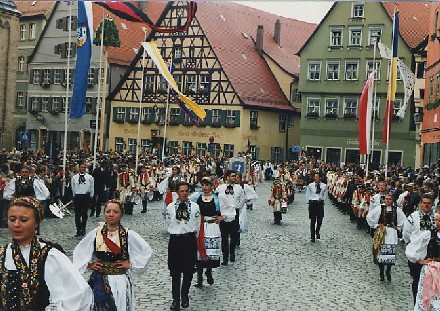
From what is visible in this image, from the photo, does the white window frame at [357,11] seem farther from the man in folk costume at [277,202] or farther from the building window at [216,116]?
the man in folk costume at [277,202]

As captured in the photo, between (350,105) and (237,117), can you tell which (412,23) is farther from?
(237,117)

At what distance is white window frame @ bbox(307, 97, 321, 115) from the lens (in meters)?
42.7

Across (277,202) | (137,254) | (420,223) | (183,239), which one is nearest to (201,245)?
(183,239)

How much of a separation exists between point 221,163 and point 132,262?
1178 inches

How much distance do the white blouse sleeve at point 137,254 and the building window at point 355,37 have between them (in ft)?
121

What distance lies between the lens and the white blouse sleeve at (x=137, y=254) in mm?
5707

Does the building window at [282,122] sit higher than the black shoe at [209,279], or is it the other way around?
the building window at [282,122]

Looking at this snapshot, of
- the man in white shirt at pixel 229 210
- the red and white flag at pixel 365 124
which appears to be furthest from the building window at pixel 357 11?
the man in white shirt at pixel 229 210

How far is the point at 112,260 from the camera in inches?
223

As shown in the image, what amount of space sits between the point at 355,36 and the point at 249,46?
29.5 ft

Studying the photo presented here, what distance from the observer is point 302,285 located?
9750 millimetres

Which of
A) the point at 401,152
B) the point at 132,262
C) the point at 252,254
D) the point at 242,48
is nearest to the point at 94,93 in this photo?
the point at 242,48

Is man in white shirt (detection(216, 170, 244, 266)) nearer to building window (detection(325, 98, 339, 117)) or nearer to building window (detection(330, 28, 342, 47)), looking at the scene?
building window (detection(325, 98, 339, 117))

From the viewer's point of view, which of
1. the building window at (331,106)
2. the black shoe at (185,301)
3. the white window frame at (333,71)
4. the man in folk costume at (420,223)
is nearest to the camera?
the man in folk costume at (420,223)
